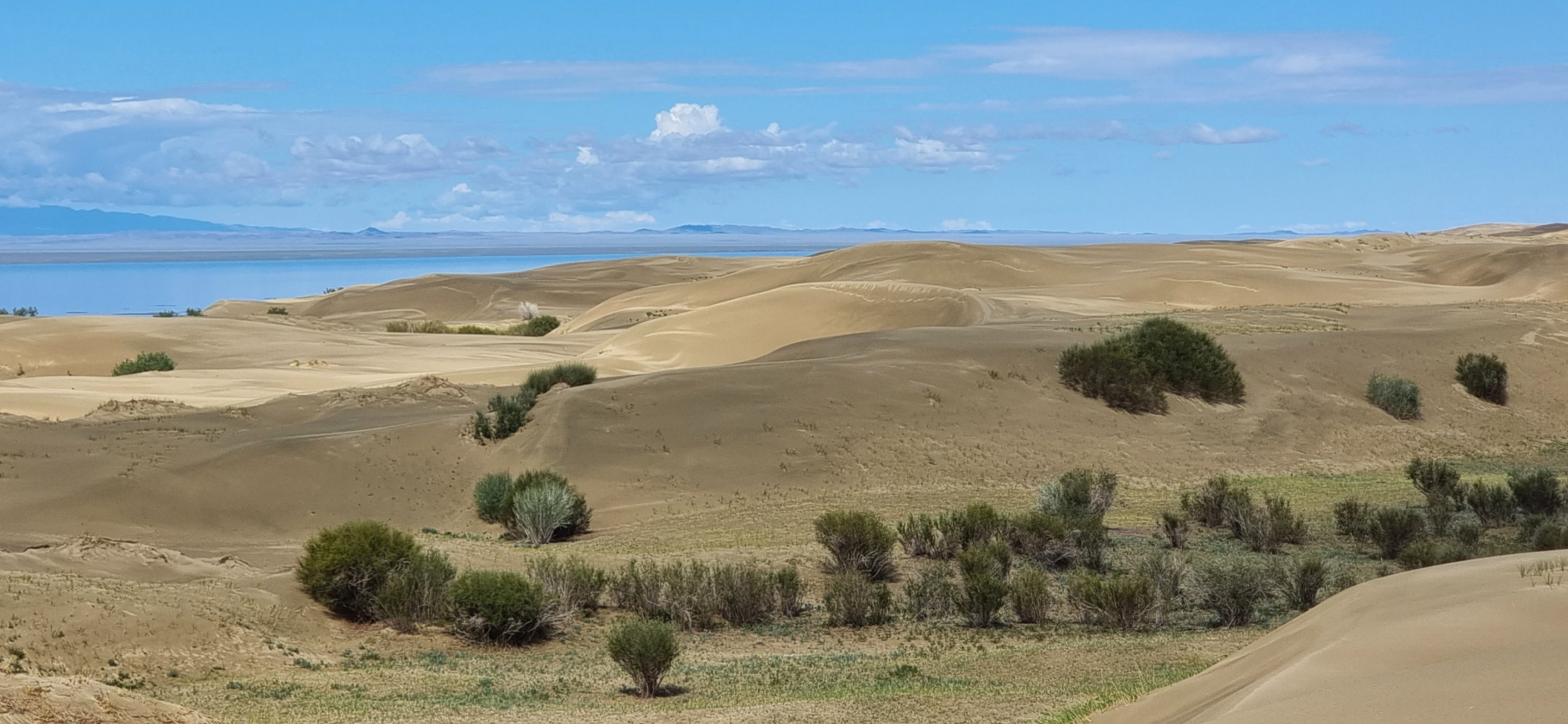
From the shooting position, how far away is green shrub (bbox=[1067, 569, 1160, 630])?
1295cm

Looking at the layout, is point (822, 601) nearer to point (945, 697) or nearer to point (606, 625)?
point (606, 625)

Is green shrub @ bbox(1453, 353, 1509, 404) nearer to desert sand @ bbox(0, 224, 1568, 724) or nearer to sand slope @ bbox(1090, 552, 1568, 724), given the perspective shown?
desert sand @ bbox(0, 224, 1568, 724)

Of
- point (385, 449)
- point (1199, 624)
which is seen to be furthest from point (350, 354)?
point (1199, 624)

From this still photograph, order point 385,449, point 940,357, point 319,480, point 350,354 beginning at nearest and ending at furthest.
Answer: point 319,480 < point 385,449 < point 940,357 < point 350,354

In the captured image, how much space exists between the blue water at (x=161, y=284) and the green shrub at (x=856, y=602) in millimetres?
89089

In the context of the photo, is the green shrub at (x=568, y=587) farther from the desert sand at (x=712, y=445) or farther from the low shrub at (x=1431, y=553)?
the low shrub at (x=1431, y=553)

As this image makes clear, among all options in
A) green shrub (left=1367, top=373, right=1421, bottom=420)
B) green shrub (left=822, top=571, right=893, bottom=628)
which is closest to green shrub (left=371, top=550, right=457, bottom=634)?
green shrub (left=822, top=571, right=893, bottom=628)

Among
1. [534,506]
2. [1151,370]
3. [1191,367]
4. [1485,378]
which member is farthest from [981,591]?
[1485,378]

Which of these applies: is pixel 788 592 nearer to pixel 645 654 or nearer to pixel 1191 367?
pixel 645 654

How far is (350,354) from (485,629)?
34.1 metres

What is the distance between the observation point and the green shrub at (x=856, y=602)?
13.7m

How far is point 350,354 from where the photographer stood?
45.1 meters

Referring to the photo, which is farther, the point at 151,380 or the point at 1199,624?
the point at 151,380

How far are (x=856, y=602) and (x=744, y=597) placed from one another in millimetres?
1130
